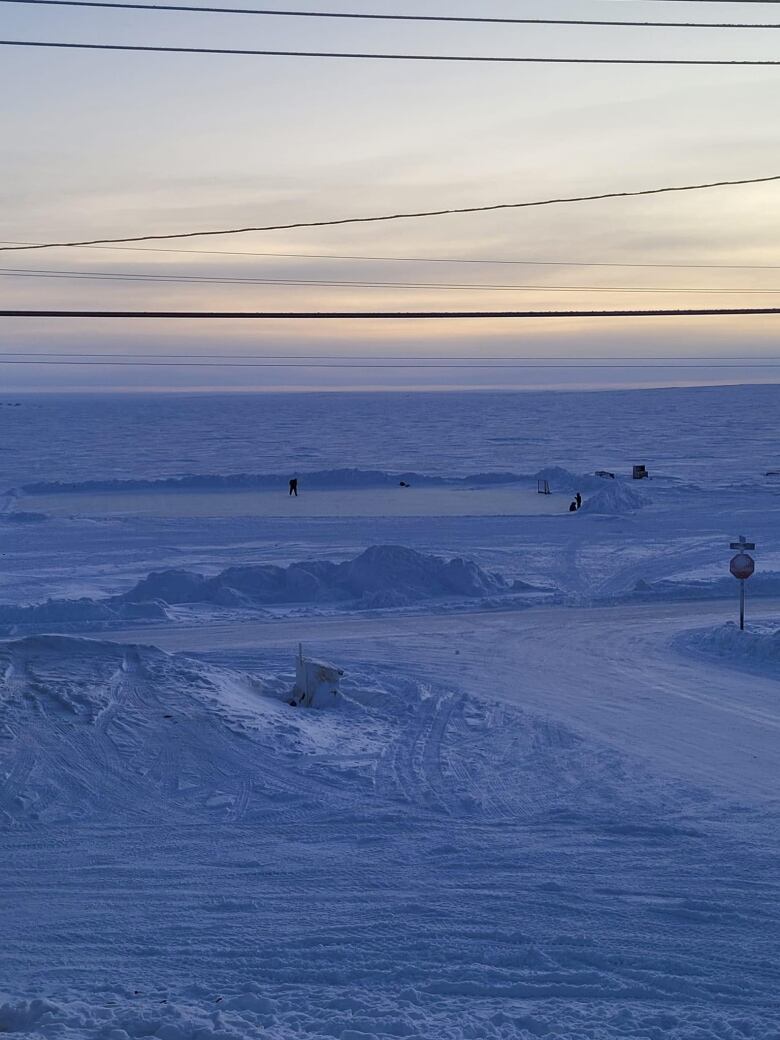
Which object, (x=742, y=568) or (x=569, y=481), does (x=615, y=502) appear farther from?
(x=742, y=568)

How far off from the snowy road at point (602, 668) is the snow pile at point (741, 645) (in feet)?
1.47

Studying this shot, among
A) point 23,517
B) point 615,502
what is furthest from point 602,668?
point 23,517

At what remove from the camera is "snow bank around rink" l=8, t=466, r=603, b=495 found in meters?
53.4

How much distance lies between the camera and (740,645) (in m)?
18.0

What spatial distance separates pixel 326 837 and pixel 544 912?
8.35ft

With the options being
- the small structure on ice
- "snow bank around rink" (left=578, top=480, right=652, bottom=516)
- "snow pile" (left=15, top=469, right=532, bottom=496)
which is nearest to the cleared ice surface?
"snow pile" (left=15, top=469, right=532, bottom=496)

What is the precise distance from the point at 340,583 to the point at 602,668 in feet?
27.8

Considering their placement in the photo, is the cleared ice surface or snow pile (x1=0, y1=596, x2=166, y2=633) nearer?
snow pile (x1=0, y1=596, x2=166, y2=633)

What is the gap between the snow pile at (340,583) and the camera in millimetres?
23641

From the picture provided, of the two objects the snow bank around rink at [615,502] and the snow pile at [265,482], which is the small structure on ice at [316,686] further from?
the snow pile at [265,482]

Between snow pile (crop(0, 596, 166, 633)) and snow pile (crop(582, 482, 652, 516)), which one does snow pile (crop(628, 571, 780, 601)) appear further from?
snow pile (crop(582, 482, 652, 516))

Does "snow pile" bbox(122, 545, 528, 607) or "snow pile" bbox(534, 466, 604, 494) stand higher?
"snow pile" bbox(534, 466, 604, 494)

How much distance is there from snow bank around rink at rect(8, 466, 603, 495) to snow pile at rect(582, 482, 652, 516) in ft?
26.8

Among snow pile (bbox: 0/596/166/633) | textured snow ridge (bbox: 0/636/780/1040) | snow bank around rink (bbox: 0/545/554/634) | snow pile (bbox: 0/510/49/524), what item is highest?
snow pile (bbox: 0/510/49/524)
